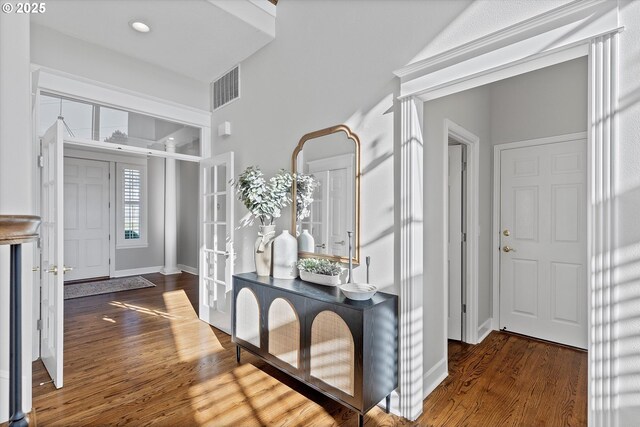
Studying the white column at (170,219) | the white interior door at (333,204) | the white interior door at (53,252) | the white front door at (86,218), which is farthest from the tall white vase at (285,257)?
the white front door at (86,218)

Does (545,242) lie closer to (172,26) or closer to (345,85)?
(345,85)

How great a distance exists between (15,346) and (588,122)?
2.11m

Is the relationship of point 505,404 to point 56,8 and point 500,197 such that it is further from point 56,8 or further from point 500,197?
point 56,8

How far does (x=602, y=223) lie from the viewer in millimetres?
1363

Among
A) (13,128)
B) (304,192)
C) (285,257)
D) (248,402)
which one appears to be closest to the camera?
(13,128)

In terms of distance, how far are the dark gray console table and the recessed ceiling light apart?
98.4 inches

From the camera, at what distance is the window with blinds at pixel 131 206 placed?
652cm

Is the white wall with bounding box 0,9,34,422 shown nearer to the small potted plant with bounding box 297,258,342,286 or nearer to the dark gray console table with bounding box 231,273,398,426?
the dark gray console table with bounding box 231,273,398,426

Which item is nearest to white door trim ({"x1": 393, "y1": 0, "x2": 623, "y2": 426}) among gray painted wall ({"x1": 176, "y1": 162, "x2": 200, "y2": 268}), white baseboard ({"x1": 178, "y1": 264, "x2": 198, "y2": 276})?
gray painted wall ({"x1": 176, "y1": 162, "x2": 200, "y2": 268})

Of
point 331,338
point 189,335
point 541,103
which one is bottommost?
point 189,335

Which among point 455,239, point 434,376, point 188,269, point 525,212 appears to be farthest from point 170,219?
point 525,212

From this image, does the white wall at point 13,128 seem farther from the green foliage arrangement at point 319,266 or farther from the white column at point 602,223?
the white column at point 602,223

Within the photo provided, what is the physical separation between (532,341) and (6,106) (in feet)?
14.0

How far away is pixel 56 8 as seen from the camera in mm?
2648
